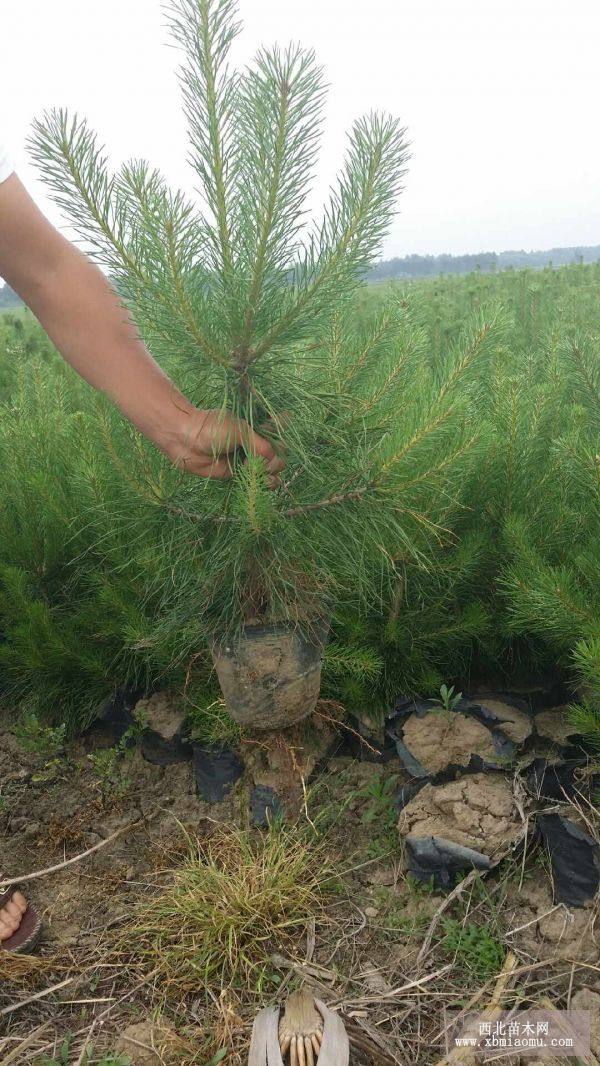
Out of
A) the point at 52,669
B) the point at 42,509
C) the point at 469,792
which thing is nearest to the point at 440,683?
the point at 469,792

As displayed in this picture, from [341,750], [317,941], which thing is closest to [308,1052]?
[317,941]

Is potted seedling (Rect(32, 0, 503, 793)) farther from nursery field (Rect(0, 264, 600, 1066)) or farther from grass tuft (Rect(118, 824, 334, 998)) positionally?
grass tuft (Rect(118, 824, 334, 998))

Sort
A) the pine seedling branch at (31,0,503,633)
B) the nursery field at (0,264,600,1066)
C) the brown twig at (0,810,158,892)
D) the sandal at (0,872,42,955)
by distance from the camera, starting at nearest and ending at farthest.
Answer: the pine seedling branch at (31,0,503,633) → the nursery field at (0,264,600,1066) → the sandal at (0,872,42,955) → the brown twig at (0,810,158,892)

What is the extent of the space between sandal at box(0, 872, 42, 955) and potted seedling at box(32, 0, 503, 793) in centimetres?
72

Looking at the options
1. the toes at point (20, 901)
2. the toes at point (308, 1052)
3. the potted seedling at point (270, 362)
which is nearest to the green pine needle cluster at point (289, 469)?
the potted seedling at point (270, 362)

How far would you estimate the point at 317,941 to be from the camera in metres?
1.71

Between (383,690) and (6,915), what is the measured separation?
115cm

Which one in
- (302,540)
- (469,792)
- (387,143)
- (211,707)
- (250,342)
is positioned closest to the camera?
(387,143)

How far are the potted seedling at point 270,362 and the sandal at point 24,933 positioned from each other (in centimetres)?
72

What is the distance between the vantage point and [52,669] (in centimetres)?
235

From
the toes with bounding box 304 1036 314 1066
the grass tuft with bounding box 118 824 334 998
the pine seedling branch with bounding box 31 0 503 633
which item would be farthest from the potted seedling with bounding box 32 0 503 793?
the toes with bounding box 304 1036 314 1066

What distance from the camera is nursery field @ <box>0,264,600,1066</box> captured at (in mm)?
1586

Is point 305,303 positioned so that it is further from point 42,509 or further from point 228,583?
point 42,509

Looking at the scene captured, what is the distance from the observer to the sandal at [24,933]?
1738 millimetres
